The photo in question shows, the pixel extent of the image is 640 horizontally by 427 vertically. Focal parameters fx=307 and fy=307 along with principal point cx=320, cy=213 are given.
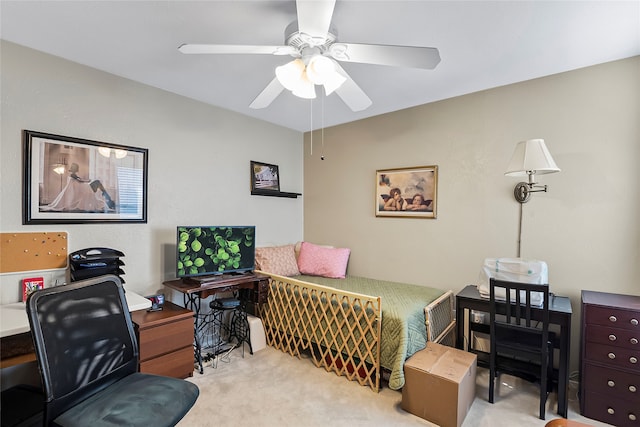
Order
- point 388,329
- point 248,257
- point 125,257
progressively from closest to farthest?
1. point 388,329
2. point 125,257
3. point 248,257

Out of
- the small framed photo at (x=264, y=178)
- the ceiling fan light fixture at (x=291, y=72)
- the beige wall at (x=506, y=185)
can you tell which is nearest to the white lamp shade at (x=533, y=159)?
the beige wall at (x=506, y=185)

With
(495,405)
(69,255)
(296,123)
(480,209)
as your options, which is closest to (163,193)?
(69,255)

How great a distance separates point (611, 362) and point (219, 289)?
2948 millimetres

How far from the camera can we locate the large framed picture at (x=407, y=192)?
127 inches

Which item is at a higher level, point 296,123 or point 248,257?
point 296,123

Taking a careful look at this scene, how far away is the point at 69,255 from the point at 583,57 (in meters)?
4.17

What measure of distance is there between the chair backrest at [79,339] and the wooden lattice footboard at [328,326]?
152 centimetres

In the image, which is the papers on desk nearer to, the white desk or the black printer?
the white desk

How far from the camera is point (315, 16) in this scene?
1370 millimetres

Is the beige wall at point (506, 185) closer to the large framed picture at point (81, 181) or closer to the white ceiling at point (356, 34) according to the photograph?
the white ceiling at point (356, 34)

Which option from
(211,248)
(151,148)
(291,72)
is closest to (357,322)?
(211,248)

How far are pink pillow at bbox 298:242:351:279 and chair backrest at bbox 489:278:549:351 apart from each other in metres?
1.66

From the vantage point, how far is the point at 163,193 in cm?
293

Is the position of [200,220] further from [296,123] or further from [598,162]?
[598,162]
